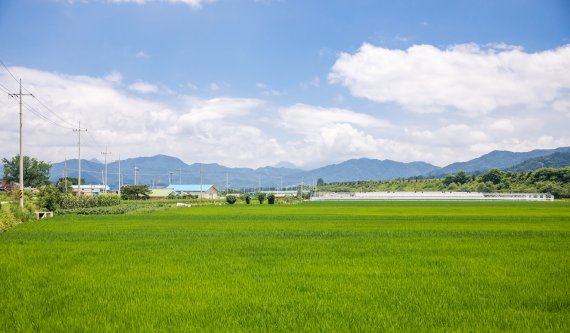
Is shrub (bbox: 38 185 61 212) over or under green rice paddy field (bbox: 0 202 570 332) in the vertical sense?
over

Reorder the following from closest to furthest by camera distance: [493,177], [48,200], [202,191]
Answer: [48,200]
[493,177]
[202,191]

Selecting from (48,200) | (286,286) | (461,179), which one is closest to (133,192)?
(48,200)

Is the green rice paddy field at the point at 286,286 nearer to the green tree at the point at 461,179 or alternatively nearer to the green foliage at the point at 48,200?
the green foliage at the point at 48,200

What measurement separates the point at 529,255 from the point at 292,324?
10565 mm

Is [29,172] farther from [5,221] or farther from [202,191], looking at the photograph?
[5,221]

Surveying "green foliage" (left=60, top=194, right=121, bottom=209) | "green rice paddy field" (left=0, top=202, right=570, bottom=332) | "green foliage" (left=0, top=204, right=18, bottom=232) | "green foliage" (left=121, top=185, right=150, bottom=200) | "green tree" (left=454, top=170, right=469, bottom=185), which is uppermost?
"green tree" (left=454, top=170, right=469, bottom=185)

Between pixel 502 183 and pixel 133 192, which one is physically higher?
pixel 502 183

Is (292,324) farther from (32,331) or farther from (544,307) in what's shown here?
(544,307)

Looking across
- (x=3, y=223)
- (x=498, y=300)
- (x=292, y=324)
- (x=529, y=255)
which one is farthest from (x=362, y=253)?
(x=3, y=223)

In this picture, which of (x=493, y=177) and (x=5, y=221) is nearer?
(x=5, y=221)

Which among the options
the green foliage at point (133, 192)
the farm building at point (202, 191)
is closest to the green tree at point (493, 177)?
the farm building at point (202, 191)

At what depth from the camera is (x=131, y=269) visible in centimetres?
1271

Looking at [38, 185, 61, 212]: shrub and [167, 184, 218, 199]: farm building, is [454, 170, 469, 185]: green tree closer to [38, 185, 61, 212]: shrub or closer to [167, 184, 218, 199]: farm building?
[167, 184, 218, 199]: farm building

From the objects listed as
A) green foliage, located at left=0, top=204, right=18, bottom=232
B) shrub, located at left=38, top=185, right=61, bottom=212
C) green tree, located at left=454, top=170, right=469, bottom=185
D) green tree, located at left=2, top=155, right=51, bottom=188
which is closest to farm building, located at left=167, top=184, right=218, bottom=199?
green tree, located at left=2, top=155, right=51, bottom=188
